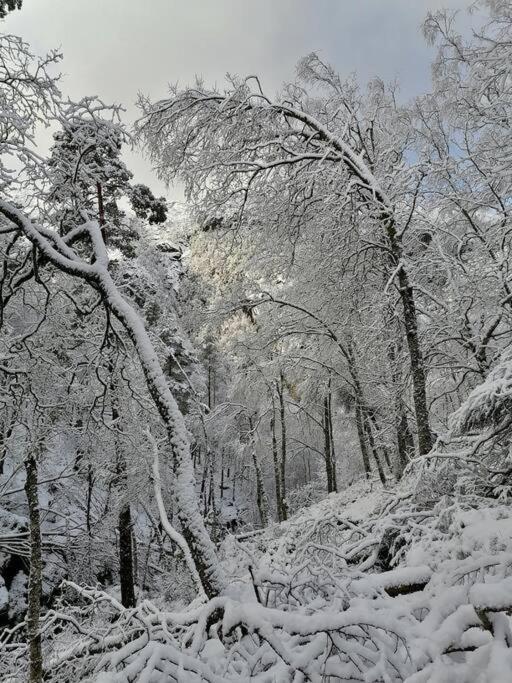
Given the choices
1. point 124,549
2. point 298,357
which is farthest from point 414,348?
point 124,549

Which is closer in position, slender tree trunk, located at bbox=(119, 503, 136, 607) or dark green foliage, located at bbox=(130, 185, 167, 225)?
slender tree trunk, located at bbox=(119, 503, 136, 607)

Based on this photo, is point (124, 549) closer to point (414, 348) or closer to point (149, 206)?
point (414, 348)

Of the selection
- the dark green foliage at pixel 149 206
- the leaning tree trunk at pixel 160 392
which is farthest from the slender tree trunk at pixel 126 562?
the dark green foliage at pixel 149 206

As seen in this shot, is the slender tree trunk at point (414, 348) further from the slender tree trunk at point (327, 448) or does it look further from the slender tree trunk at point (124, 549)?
the slender tree trunk at point (327, 448)

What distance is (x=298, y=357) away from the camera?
13102 millimetres

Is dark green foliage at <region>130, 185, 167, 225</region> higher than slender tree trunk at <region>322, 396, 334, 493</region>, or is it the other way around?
dark green foliage at <region>130, 185, 167, 225</region>

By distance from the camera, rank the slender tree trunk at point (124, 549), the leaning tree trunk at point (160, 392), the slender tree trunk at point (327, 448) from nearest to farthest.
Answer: the leaning tree trunk at point (160, 392) → the slender tree trunk at point (124, 549) → the slender tree trunk at point (327, 448)

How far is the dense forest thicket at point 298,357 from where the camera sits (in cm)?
184

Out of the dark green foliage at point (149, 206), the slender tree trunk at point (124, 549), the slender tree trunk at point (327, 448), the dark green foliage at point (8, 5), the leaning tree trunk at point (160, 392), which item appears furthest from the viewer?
the dark green foliage at point (149, 206)

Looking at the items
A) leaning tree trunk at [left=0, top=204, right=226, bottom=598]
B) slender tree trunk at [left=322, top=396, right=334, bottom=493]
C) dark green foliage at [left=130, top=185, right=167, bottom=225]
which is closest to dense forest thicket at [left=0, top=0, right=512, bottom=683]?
leaning tree trunk at [left=0, top=204, right=226, bottom=598]

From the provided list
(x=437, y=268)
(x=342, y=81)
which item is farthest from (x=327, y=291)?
(x=342, y=81)

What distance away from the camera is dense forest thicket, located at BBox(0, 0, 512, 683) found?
184cm

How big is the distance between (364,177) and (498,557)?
16.3 ft

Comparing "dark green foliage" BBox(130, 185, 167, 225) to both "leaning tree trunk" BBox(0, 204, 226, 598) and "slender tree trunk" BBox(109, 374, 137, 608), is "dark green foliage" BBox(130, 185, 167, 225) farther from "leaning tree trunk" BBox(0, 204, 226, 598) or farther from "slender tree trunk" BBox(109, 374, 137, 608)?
"leaning tree trunk" BBox(0, 204, 226, 598)
